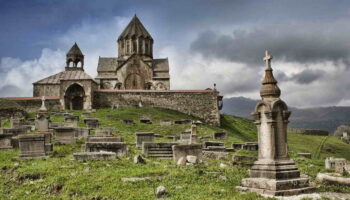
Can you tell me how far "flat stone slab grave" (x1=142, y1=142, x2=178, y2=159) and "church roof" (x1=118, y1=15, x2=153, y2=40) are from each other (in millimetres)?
46051

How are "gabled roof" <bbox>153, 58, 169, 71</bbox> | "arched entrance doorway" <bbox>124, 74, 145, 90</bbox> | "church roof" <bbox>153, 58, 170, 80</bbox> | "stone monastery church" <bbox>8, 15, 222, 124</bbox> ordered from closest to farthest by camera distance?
"stone monastery church" <bbox>8, 15, 222, 124</bbox>
"arched entrance doorway" <bbox>124, 74, 145, 90</bbox>
"church roof" <bbox>153, 58, 170, 80</bbox>
"gabled roof" <bbox>153, 58, 169, 71</bbox>

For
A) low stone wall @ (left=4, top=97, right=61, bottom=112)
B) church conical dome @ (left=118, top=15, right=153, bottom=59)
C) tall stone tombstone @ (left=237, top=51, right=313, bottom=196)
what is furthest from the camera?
church conical dome @ (left=118, top=15, right=153, bottom=59)

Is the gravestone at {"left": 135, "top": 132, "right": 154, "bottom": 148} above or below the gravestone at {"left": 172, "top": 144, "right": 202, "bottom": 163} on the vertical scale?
above

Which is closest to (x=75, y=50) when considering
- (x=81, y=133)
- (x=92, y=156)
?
(x=81, y=133)

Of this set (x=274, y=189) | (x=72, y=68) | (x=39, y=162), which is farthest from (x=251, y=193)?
(x=72, y=68)

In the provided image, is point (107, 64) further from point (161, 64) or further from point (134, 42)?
point (161, 64)

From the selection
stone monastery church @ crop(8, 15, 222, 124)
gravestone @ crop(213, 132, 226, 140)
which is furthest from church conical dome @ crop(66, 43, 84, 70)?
gravestone @ crop(213, 132, 226, 140)

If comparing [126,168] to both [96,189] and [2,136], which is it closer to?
[96,189]

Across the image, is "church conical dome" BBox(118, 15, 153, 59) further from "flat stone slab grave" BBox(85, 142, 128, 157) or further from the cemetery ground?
the cemetery ground

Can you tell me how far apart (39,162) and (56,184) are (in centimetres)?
379

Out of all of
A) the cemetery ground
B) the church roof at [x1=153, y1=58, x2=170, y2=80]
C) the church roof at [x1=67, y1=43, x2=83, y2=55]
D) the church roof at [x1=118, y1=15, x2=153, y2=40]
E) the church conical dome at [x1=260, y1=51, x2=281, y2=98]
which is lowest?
the cemetery ground

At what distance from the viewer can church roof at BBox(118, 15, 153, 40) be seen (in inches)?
2394

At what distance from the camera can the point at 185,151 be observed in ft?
47.0

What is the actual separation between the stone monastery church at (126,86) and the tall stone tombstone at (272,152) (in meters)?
39.3
